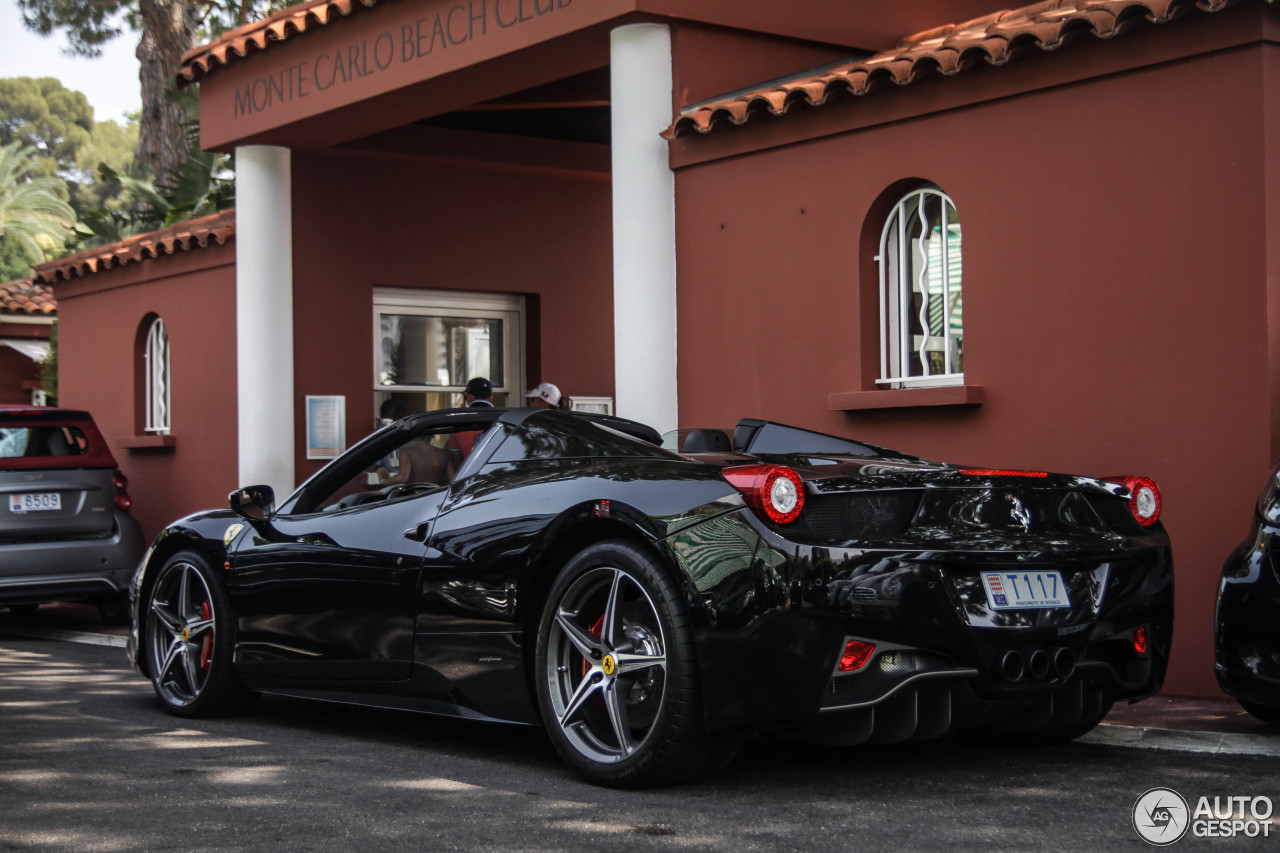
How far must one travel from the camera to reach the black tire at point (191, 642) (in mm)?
6402

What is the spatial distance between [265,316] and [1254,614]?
902cm

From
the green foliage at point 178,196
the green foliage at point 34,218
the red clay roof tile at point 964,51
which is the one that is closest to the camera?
the red clay roof tile at point 964,51

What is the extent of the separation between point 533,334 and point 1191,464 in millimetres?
7844

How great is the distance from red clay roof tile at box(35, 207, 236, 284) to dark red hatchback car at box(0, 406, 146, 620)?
2772 millimetres

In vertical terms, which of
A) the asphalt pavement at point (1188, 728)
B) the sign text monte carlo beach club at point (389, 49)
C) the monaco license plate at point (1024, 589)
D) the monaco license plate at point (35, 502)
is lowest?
the asphalt pavement at point (1188, 728)

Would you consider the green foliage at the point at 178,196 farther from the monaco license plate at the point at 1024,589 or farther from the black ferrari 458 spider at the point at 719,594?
the monaco license plate at the point at 1024,589

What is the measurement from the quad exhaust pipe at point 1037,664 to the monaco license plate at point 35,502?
7920 millimetres

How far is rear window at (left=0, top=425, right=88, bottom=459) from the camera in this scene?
1071 centimetres

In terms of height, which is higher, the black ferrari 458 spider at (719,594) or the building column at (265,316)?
the building column at (265,316)

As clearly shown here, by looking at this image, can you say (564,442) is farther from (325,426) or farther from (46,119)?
(46,119)

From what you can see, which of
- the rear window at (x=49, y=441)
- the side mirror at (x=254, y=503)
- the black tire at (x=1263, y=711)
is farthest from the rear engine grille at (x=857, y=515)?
the rear window at (x=49, y=441)

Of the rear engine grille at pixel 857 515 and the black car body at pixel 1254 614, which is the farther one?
the black car body at pixel 1254 614

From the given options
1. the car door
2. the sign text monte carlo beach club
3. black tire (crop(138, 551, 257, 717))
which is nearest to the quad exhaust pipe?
the car door

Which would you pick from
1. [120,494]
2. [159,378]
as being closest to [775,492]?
[120,494]
